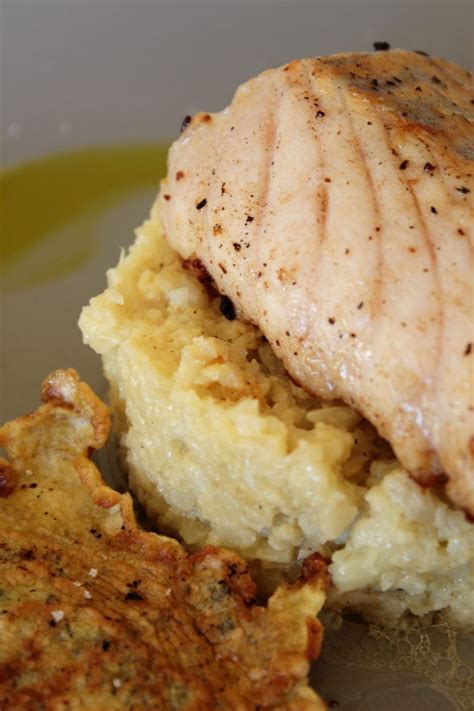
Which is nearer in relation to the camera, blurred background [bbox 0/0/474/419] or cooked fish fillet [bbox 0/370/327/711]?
cooked fish fillet [bbox 0/370/327/711]

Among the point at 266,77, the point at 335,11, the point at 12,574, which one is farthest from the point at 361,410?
the point at 335,11

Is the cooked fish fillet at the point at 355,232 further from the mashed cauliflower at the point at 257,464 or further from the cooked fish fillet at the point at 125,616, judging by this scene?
the cooked fish fillet at the point at 125,616

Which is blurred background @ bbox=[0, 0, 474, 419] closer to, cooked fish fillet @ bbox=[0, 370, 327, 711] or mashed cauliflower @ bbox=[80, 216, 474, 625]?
mashed cauliflower @ bbox=[80, 216, 474, 625]

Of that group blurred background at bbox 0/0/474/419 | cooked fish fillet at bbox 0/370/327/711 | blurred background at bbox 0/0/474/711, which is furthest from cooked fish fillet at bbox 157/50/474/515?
blurred background at bbox 0/0/474/419

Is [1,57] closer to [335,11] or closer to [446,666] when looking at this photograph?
[335,11]

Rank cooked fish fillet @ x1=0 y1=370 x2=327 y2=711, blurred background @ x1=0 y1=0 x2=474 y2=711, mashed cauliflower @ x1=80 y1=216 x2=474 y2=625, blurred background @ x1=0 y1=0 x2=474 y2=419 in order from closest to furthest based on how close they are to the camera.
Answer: cooked fish fillet @ x1=0 y1=370 x2=327 y2=711
mashed cauliflower @ x1=80 y1=216 x2=474 y2=625
blurred background @ x1=0 y1=0 x2=474 y2=711
blurred background @ x1=0 y1=0 x2=474 y2=419

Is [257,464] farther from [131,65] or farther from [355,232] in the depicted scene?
[131,65]
